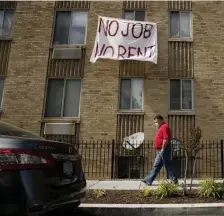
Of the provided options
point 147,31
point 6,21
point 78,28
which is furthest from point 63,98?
point 6,21

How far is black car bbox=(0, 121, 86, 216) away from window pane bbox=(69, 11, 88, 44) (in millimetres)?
9701

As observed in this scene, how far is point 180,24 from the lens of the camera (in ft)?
46.0

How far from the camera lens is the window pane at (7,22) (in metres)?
14.5

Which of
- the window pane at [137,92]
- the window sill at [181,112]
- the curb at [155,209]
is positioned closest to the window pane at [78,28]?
the window pane at [137,92]

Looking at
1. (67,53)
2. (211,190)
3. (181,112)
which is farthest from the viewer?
(67,53)

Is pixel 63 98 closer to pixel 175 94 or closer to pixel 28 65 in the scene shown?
pixel 28 65

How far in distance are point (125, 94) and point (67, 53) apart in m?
2.72

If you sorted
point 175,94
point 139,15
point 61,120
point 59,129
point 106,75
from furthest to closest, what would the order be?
1. point 139,15
2. point 106,75
3. point 175,94
4. point 61,120
5. point 59,129

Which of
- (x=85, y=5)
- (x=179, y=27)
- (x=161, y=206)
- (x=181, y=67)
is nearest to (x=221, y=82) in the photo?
(x=181, y=67)

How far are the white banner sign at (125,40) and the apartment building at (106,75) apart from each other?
48 cm

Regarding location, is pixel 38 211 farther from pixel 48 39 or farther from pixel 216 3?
pixel 216 3

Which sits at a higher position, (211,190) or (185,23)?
(185,23)

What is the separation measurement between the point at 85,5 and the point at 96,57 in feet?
8.45

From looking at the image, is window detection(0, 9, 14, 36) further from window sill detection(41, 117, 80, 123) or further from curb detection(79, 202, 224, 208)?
curb detection(79, 202, 224, 208)
